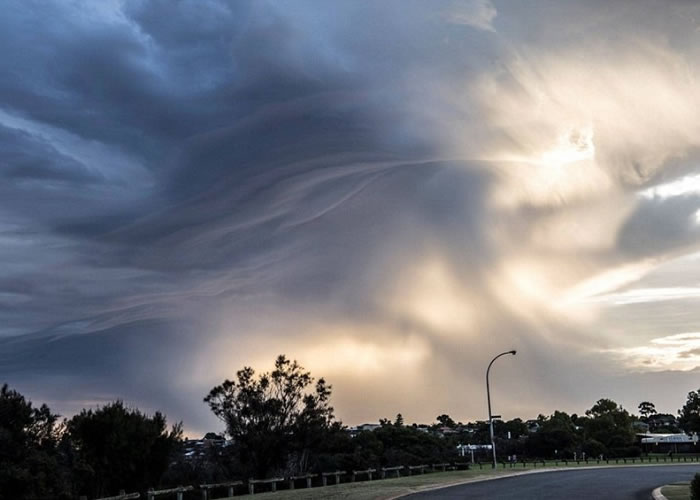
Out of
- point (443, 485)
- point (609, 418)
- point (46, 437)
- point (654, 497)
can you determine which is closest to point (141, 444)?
point (46, 437)

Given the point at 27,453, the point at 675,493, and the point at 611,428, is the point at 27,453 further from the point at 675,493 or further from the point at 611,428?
the point at 611,428

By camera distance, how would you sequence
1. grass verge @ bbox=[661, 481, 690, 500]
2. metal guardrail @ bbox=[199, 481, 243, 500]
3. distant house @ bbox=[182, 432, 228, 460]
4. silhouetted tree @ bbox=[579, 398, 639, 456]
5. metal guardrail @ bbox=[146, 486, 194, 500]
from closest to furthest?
grass verge @ bbox=[661, 481, 690, 500] → metal guardrail @ bbox=[146, 486, 194, 500] → metal guardrail @ bbox=[199, 481, 243, 500] → distant house @ bbox=[182, 432, 228, 460] → silhouetted tree @ bbox=[579, 398, 639, 456]

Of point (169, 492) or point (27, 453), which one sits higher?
point (27, 453)

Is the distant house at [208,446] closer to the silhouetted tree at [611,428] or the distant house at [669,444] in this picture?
the silhouetted tree at [611,428]

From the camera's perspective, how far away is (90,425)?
26.6 meters

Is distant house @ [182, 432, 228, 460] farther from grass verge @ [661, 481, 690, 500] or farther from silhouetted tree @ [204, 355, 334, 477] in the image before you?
grass verge @ [661, 481, 690, 500]

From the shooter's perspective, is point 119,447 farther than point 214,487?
No

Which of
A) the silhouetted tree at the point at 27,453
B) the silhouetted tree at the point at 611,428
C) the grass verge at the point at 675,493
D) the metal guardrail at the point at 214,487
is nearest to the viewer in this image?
the silhouetted tree at the point at 27,453

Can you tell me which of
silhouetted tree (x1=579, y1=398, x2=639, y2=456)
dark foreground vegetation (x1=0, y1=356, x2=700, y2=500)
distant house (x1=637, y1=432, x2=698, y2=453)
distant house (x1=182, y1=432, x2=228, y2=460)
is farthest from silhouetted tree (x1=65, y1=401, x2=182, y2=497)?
distant house (x1=637, y1=432, x2=698, y2=453)

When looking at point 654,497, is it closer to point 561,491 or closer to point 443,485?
point 561,491

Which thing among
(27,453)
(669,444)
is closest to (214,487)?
(27,453)

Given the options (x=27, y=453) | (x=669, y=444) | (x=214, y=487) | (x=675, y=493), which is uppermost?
(x=27, y=453)

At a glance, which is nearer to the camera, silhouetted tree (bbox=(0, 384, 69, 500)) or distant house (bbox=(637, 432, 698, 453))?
silhouetted tree (bbox=(0, 384, 69, 500))

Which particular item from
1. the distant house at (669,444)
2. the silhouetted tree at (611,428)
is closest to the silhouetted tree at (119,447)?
the silhouetted tree at (611,428)
